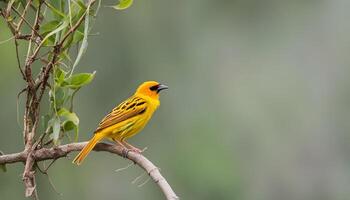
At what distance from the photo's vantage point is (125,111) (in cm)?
362

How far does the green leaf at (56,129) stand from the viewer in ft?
9.08

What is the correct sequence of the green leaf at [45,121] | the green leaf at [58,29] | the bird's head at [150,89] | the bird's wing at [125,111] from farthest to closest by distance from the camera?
the bird's head at [150,89], the bird's wing at [125,111], the green leaf at [45,121], the green leaf at [58,29]

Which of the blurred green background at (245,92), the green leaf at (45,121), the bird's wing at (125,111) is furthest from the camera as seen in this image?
the blurred green background at (245,92)

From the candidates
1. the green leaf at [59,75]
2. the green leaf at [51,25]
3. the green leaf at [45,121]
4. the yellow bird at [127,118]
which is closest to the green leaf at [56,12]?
the green leaf at [51,25]

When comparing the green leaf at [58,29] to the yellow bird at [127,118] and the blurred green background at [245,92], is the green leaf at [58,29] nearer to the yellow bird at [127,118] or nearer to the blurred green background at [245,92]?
the yellow bird at [127,118]

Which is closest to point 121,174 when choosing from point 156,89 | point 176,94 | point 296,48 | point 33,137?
point 176,94

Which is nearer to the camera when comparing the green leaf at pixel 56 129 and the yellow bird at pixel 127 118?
the green leaf at pixel 56 129

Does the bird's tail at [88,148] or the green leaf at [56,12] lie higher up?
the green leaf at [56,12]

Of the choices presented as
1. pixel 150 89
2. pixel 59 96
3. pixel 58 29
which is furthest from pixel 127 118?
pixel 58 29

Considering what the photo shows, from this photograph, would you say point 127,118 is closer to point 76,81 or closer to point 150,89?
point 150,89

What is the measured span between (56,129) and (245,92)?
10.5 m

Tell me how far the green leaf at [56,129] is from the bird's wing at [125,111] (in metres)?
0.67

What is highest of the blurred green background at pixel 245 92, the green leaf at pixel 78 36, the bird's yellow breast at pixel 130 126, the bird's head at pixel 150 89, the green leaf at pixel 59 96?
the green leaf at pixel 78 36

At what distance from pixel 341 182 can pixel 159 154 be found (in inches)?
104
